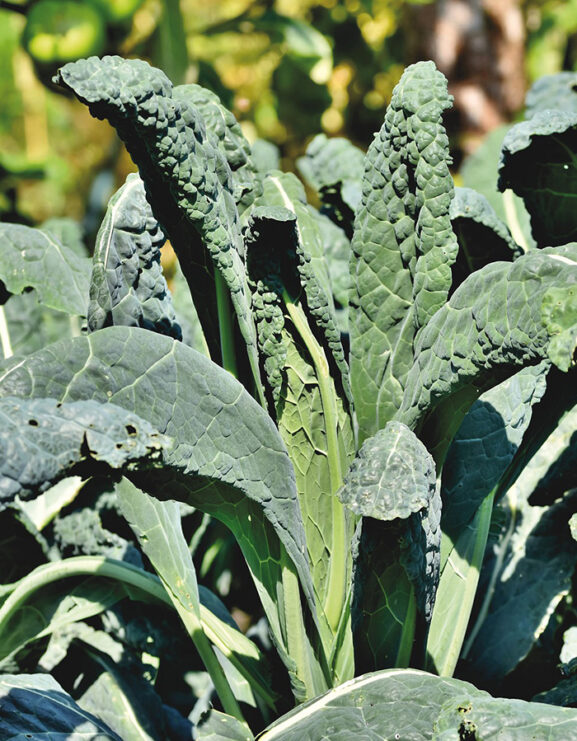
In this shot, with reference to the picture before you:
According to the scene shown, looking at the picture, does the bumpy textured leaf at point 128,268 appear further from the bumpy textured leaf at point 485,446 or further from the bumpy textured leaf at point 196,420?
the bumpy textured leaf at point 485,446

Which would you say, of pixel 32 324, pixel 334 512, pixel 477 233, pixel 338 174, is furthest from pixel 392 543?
pixel 32 324

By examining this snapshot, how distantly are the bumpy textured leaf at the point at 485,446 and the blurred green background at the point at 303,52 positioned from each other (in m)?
1.61

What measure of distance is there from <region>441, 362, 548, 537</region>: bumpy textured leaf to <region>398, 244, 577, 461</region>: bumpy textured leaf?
6cm

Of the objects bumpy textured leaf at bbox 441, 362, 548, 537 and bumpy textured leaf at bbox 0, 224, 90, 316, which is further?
bumpy textured leaf at bbox 0, 224, 90, 316

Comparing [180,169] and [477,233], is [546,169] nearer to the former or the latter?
[477,233]

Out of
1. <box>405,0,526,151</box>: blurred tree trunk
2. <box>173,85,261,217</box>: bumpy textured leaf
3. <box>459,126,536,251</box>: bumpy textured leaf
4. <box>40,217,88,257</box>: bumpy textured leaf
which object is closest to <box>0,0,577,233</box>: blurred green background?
<box>405,0,526,151</box>: blurred tree trunk

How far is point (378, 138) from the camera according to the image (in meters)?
0.75

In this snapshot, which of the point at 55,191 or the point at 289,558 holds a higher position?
the point at 55,191

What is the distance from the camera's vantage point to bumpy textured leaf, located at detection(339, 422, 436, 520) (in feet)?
1.92

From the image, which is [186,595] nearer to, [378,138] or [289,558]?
[289,558]

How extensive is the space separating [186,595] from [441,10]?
8.66 ft

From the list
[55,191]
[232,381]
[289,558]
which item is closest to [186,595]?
[289,558]

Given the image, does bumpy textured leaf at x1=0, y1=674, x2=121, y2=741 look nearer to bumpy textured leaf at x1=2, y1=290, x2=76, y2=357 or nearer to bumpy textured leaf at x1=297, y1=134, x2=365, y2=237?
bumpy textured leaf at x1=2, y1=290, x2=76, y2=357

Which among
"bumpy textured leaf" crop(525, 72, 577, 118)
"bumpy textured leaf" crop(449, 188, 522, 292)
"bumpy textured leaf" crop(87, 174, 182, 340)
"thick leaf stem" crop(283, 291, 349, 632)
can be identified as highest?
"bumpy textured leaf" crop(525, 72, 577, 118)
